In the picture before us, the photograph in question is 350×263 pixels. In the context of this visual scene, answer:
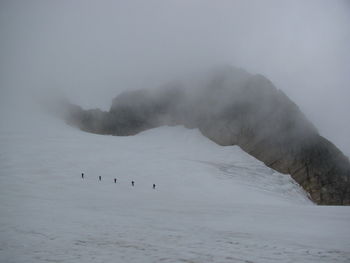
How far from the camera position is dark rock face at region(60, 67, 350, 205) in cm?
5544

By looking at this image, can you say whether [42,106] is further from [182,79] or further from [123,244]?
[123,244]

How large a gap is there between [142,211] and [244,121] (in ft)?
168

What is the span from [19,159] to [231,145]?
36767 millimetres

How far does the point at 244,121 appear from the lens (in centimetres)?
6600

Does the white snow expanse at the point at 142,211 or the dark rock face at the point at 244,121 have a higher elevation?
the dark rock face at the point at 244,121

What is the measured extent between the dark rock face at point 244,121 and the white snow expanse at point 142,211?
10897 millimetres

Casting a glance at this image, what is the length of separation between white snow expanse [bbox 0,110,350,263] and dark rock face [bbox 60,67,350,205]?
10897 millimetres

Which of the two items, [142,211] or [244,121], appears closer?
[142,211]

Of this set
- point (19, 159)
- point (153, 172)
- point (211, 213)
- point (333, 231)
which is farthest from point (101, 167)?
point (333, 231)

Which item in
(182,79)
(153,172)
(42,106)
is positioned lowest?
(153,172)

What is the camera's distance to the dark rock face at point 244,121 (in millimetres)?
55438

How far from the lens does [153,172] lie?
38.1 m

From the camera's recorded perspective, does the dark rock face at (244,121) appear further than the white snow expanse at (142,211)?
Yes

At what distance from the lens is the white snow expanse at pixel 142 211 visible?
334 inches
